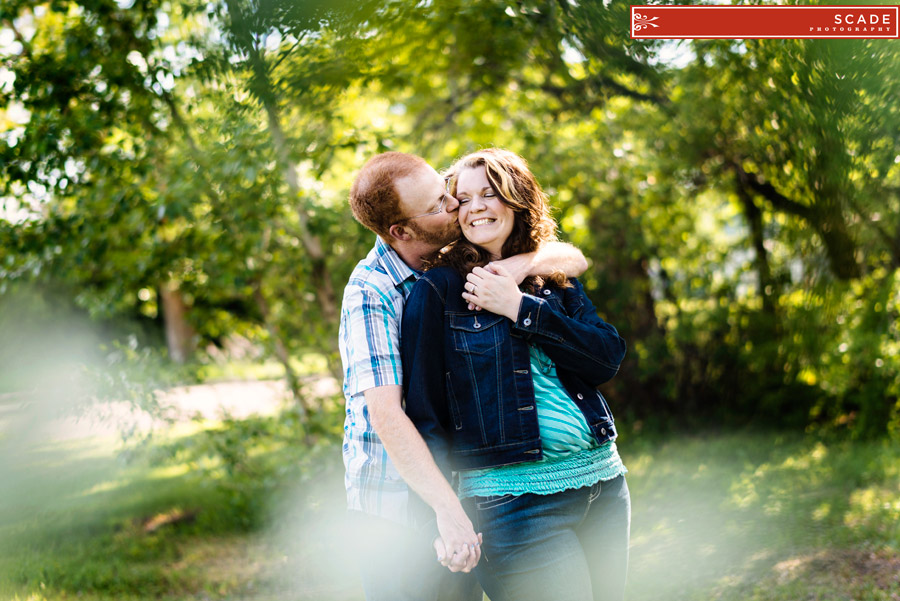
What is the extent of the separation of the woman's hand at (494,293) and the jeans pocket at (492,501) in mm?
460

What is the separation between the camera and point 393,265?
191cm

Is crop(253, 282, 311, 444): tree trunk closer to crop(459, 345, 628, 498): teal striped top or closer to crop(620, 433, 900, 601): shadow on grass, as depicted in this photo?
crop(620, 433, 900, 601): shadow on grass

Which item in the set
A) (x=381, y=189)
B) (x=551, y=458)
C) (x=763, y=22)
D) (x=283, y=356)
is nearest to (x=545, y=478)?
(x=551, y=458)

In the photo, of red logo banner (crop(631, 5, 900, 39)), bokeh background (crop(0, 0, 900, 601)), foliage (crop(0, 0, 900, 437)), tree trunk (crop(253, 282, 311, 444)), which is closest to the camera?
red logo banner (crop(631, 5, 900, 39))

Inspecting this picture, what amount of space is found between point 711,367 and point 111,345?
5.30m

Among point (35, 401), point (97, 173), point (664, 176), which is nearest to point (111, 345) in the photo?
point (35, 401)

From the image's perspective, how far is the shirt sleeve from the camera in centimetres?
171

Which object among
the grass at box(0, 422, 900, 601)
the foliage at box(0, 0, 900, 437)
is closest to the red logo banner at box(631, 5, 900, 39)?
the foliage at box(0, 0, 900, 437)

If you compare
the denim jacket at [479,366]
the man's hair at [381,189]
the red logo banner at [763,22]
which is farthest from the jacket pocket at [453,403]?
the red logo banner at [763,22]

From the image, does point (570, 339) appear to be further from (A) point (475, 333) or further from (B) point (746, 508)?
(B) point (746, 508)

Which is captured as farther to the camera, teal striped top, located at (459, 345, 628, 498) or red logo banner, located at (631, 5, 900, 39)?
red logo banner, located at (631, 5, 900, 39)

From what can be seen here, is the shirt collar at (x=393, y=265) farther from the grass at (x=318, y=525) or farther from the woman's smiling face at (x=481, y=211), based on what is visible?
the grass at (x=318, y=525)

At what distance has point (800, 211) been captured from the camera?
13.7 ft

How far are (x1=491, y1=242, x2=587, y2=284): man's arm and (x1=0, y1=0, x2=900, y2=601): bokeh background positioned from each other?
1183 mm
